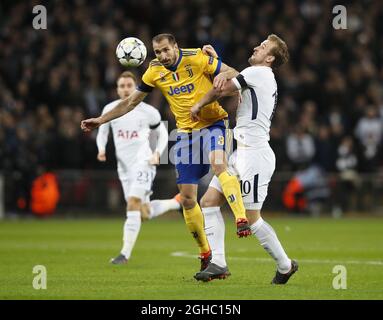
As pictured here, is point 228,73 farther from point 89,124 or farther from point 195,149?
point 89,124

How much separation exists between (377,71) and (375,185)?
4238 millimetres

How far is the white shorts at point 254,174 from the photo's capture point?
9.97m

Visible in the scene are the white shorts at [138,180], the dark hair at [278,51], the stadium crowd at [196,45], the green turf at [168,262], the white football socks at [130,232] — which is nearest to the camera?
the green turf at [168,262]

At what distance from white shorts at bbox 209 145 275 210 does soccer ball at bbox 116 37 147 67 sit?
213 cm

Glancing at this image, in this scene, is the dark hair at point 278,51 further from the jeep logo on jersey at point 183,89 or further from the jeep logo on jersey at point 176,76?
the jeep logo on jersey at point 176,76

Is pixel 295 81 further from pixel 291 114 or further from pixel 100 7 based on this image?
pixel 100 7

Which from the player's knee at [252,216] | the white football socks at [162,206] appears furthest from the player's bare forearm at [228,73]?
the white football socks at [162,206]

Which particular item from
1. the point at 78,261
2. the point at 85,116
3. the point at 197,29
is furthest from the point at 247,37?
the point at 78,261

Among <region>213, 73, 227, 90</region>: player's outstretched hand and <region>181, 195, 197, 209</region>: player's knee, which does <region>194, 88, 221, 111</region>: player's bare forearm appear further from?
<region>181, 195, 197, 209</region>: player's knee

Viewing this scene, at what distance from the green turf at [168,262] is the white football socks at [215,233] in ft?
0.86

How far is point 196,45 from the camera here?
25.7m

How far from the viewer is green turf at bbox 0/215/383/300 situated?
9.37 metres

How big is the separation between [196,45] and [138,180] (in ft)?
40.3

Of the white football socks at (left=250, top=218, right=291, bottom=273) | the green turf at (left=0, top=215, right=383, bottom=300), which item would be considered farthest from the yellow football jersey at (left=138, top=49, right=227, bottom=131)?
the green turf at (left=0, top=215, right=383, bottom=300)
